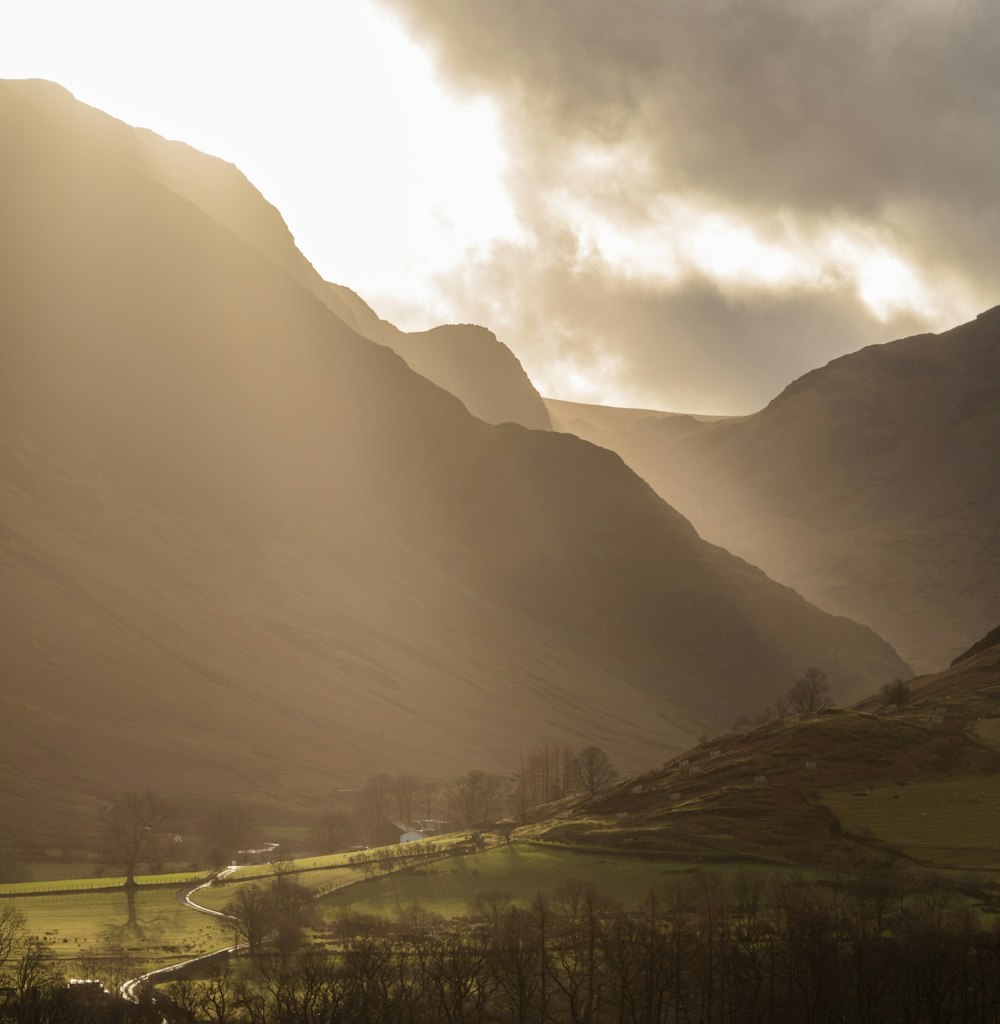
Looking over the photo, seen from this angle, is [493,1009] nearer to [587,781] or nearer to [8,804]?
[587,781]

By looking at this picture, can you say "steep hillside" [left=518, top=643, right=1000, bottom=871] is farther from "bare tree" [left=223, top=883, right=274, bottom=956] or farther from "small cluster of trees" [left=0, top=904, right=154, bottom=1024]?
"small cluster of trees" [left=0, top=904, right=154, bottom=1024]

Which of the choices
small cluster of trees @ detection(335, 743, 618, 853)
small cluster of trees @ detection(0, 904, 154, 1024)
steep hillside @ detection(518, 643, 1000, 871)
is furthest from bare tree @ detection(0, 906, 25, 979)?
small cluster of trees @ detection(335, 743, 618, 853)

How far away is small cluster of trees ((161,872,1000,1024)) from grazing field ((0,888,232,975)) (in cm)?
1029

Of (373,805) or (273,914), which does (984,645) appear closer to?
(373,805)

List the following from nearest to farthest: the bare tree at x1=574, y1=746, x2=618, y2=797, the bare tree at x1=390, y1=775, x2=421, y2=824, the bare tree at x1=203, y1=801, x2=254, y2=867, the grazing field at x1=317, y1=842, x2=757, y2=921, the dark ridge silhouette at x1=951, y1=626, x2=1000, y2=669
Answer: the grazing field at x1=317, y1=842, x2=757, y2=921
the bare tree at x1=203, y1=801, x2=254, y2=867
the bare tree at x1=574, y1=746, x2=618, y2=797
the dark ridge silhouette at x1=951, y1=626, x2=1000, y2=669
the bare tree at x1=390, y1=775, x2=421, y2=824

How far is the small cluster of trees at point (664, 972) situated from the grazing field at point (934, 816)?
9.34 m

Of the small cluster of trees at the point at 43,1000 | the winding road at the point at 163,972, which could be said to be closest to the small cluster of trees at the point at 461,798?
the winding road at the point at 163,972

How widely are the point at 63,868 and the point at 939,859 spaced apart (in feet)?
305

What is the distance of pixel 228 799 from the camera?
603 ft

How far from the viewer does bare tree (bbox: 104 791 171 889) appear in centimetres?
11544

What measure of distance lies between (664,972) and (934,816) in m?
34.2

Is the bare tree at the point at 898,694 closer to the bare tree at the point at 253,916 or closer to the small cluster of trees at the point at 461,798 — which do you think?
the small cluster of trees at the point at 461,798

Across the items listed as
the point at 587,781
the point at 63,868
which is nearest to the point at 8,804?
the point at 63,868

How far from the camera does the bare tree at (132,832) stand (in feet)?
379
